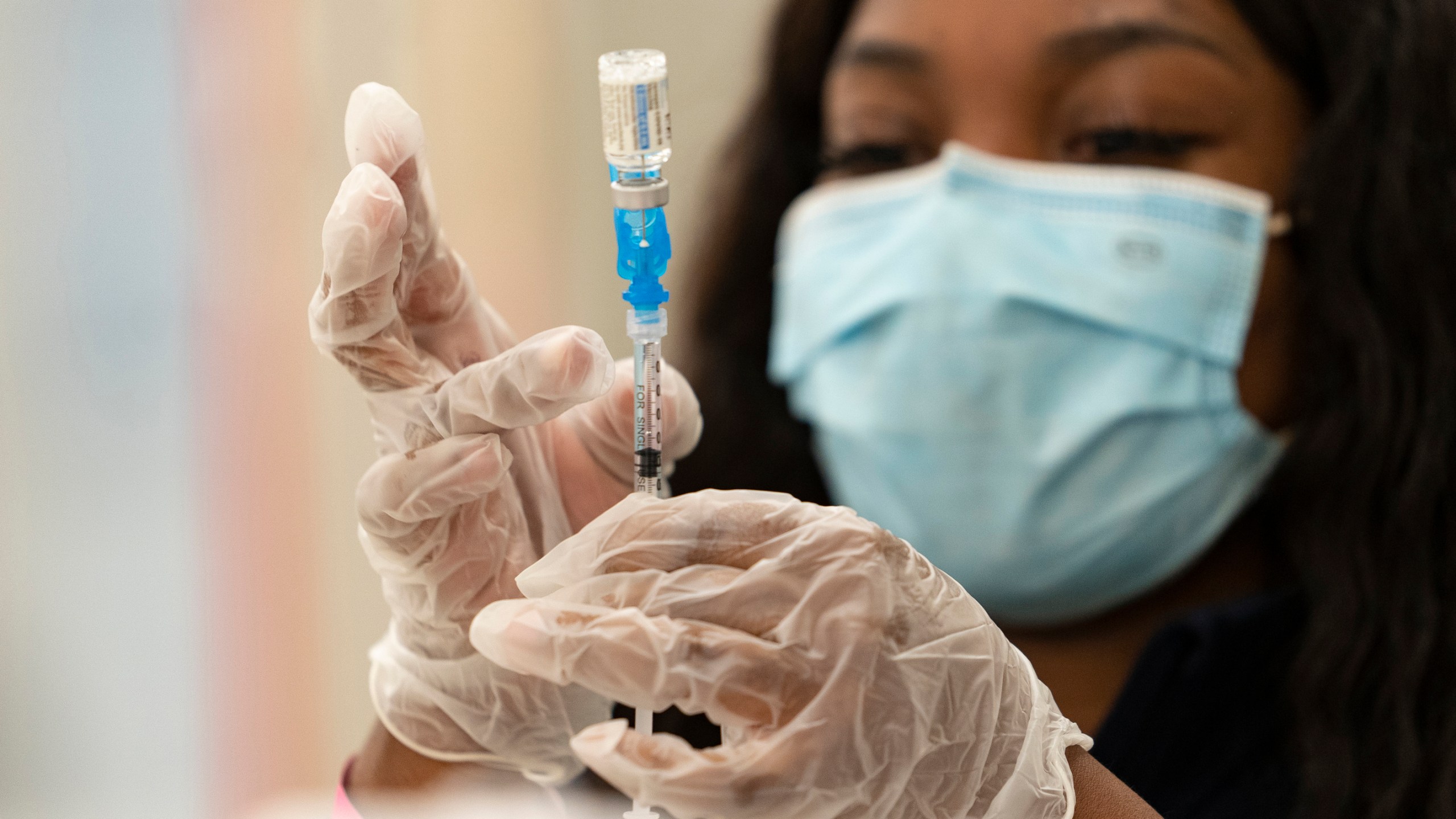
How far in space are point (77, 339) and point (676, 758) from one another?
1746 mm

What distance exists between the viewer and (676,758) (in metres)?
0.52

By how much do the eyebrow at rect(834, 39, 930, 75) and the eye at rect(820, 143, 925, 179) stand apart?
4.1 inches

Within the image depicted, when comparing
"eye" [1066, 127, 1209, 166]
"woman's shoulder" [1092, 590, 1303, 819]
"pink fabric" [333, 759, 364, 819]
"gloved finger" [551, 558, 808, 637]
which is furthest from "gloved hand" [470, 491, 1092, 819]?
"eye" [1066, 127, 1209, 166]

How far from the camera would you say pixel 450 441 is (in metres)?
0.62

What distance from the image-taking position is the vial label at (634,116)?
59 centimetres

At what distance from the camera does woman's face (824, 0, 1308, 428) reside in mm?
1297

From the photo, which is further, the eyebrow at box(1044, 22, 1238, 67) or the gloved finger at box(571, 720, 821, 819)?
the eyebrow at box(1044, 22, 1238, 67)

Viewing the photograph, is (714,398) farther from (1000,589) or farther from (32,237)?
(32,237)

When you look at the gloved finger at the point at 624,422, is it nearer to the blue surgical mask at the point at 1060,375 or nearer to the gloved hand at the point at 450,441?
the gloved hand at the point at 450,441

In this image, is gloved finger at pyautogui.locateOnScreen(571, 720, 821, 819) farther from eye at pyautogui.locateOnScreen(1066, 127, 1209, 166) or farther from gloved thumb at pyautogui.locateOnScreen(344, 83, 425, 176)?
eye at pyautogui.locateOnScreen(1066, 127, 1209, 166)

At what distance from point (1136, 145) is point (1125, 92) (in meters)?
0.07

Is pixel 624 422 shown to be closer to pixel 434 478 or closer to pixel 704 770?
pixel 434 478

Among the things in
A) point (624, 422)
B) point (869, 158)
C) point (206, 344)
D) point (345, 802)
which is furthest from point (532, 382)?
point (206, 344)

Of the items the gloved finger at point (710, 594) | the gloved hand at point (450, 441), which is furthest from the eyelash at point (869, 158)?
the gloved finger at point (710, 594)
